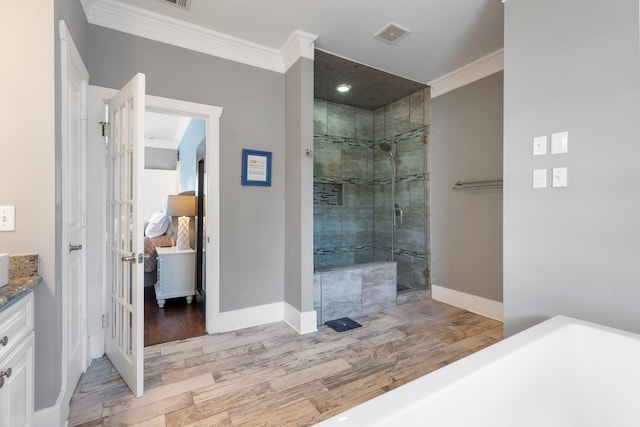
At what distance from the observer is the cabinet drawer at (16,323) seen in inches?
42.9

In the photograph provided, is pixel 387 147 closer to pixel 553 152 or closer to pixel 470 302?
pixel 470 302

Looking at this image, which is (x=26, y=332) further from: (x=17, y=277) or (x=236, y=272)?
(x=236, y=272)

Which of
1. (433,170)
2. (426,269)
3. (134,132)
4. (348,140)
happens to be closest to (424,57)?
(433,170)

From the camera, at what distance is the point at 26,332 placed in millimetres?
1282

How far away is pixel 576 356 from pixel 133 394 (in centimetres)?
241

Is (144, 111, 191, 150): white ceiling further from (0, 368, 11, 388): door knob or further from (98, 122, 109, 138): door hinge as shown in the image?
(0, 368, 11, 388): door knob

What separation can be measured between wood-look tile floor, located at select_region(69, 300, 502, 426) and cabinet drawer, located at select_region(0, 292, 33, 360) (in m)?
0.70

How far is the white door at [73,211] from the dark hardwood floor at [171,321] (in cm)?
63

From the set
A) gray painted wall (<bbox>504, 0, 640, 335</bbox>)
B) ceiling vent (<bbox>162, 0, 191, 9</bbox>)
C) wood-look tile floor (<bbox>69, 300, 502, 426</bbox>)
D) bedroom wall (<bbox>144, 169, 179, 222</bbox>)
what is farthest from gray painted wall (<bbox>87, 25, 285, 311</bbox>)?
bedroom wall (<bbox>144, 169, 179, 222</bbox>)

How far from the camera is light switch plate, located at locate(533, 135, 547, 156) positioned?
180cm

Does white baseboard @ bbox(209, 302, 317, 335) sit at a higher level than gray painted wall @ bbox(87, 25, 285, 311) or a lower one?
lower

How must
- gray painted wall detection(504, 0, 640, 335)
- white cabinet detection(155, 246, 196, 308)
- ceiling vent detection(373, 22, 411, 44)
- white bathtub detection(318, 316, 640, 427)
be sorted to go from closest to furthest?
white bathtub detection(318, 316, 640, 427) < gray painted wall detection(504, 0, 640, 335) < ceiling vent detection(373, 22, 411, 44) < white cabinet detection(155, 246, 196, 308)

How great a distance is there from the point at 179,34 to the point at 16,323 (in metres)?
2.37

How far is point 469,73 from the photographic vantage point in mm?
3240
